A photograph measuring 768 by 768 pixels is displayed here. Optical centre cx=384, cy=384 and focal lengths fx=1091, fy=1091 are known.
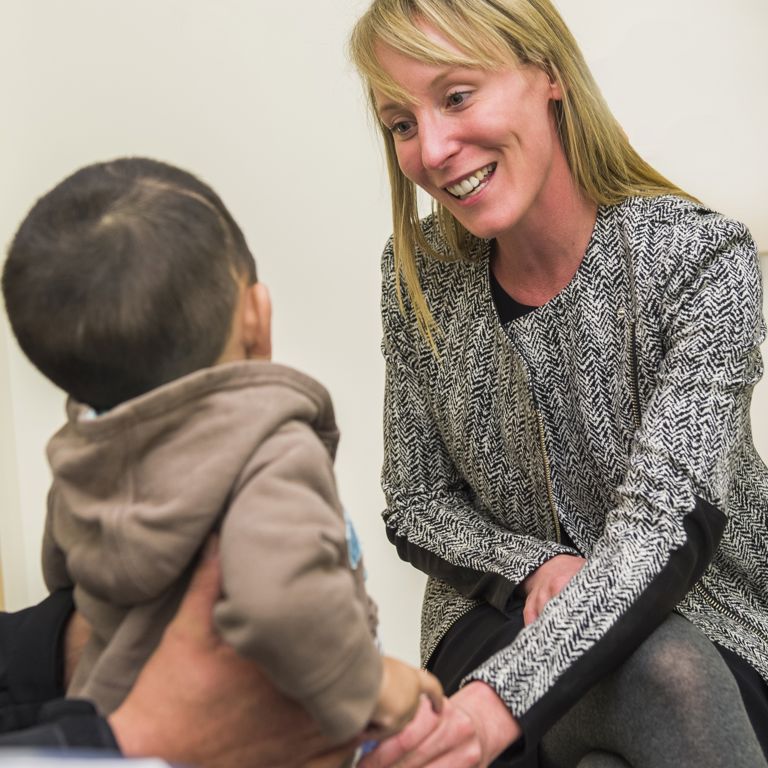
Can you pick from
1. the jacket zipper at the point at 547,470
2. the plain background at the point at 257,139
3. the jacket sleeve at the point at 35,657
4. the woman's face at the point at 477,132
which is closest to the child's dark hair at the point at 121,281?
the jacket sleeve at the point at 35,657

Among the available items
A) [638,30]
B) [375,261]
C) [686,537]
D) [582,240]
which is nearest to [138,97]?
[375,261]

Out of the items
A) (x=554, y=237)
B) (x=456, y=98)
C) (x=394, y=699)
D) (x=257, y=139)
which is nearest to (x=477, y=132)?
(x=456, y=98)

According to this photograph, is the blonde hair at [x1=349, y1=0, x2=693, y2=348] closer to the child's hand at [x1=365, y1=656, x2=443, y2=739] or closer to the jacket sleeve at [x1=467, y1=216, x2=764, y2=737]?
the jacket sleeve at [x1=467, y1=216, x2=764, y2=737]

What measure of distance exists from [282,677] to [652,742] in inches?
19.1

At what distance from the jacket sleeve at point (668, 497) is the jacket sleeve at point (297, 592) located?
32cm

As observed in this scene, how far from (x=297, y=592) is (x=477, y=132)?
29.7 inches

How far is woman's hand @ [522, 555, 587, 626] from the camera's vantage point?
1293 millimetres

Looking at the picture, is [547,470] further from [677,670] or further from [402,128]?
[402,128]

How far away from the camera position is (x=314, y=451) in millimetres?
851

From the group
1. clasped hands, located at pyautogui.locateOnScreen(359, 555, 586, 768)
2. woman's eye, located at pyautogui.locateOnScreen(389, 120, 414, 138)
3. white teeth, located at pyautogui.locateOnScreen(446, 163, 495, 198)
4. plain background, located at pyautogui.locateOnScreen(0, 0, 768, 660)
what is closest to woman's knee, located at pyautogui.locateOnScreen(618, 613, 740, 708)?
clasped hands, located at pyautogui.locateOnScreen(359, 555, 586, 768)

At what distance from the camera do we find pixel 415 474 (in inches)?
61.6

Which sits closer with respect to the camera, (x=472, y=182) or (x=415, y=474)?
(x=472, y=182)

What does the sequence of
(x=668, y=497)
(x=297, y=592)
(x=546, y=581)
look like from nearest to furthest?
1. (x=297, y=592)
2. (x=668, y=497)
3. (x=546, y=581)

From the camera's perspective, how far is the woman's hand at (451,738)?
3.38 feet
